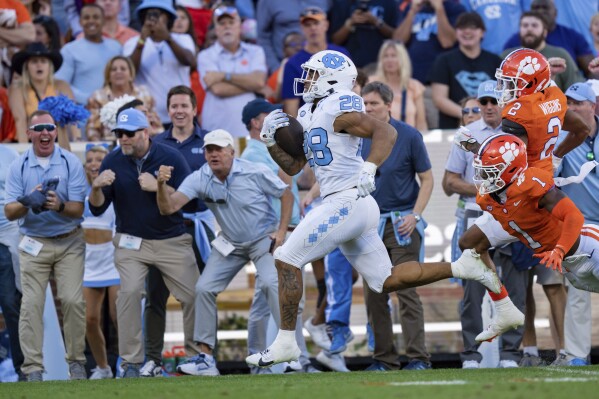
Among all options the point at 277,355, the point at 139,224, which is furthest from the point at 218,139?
the point at 277,355

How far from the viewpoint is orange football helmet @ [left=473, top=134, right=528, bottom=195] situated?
26.6 feet

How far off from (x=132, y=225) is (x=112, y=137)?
6.66 feet

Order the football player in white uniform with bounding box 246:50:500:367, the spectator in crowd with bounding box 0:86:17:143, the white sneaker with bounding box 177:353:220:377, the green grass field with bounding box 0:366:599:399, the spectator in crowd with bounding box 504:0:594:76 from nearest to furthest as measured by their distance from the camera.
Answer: the green grass field with bounding box 0:366:599:399 < the football player in white uniform with bounding box 246:50:500:367 < the white sneaker with bounding box 177:353:220:377 < the spectator in crowd with bounding box 0:86:17:143 < the spectator in crowd with bounding box 504:0:594:76

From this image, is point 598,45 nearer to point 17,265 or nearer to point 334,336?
point 334,336

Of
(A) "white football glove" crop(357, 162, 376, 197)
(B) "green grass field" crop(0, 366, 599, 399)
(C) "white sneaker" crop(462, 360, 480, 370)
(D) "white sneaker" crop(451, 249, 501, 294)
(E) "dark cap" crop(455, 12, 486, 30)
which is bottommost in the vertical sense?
(C) "white sneaker" crop(462, 360, 480, 370)

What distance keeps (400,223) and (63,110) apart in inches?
A: 129

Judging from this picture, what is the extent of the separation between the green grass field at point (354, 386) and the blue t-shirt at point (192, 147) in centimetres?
257

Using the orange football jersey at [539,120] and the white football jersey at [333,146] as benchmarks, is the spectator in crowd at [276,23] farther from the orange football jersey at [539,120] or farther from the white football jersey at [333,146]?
the white football jersey at [333,146]

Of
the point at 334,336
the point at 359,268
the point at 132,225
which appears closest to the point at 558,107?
the point at 359,268

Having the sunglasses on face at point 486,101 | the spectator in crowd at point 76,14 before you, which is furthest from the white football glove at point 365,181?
the spectator in crowd at point 76,14

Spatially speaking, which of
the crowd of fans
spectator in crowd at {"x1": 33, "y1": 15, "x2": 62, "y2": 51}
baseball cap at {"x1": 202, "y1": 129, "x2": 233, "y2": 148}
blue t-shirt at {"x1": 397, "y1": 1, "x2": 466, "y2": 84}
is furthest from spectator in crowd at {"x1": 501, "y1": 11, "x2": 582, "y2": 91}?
spectator in crowd at {"x1": 33, "y1": 15, "x2": 62, "y2": 51}

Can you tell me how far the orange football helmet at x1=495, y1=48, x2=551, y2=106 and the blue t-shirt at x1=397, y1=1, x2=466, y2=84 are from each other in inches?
171

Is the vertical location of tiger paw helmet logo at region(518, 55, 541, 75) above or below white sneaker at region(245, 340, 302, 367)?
above

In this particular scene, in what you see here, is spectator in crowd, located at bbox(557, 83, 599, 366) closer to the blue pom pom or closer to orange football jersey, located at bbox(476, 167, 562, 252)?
orange football jersey, located at bbox(476, 167, 562, 252)
